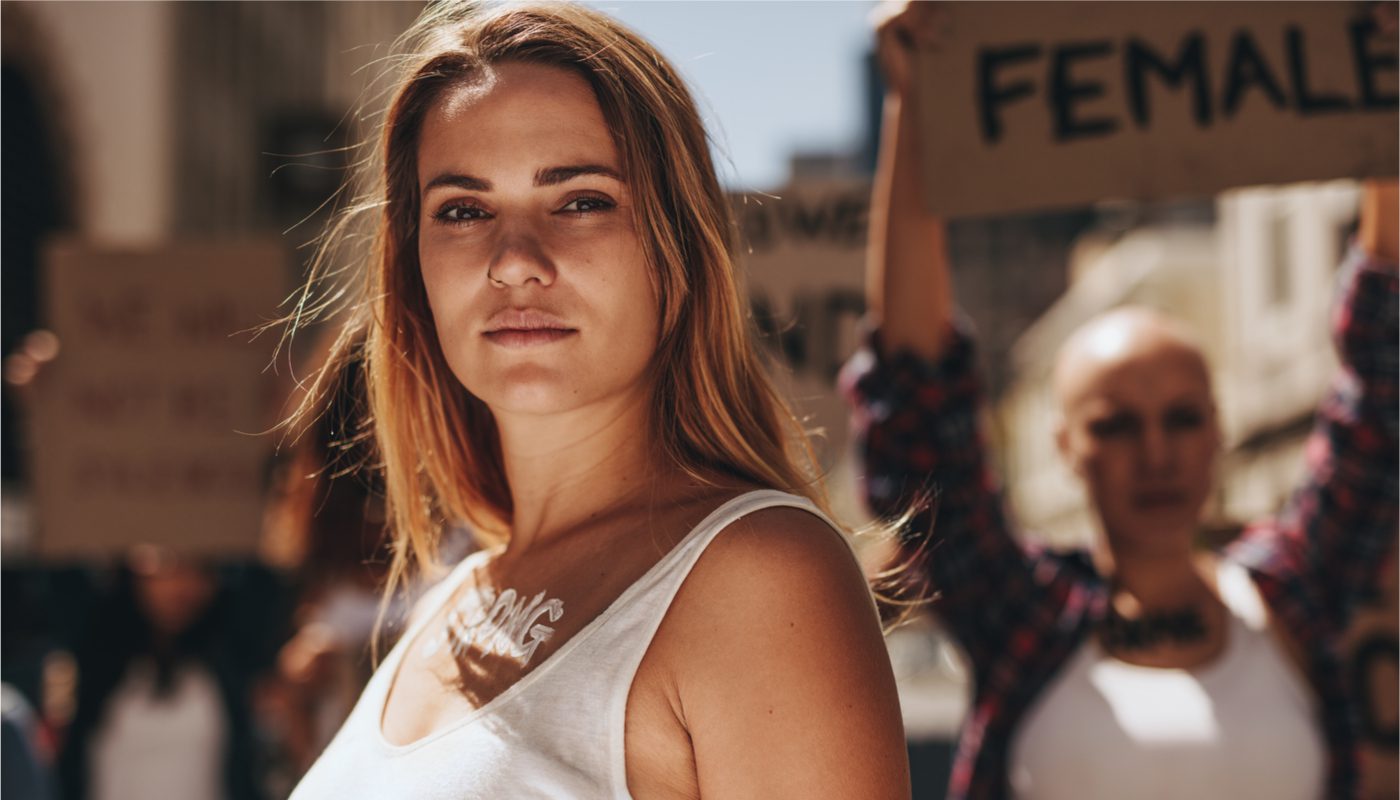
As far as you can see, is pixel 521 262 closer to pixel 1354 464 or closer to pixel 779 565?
pixel 779 565

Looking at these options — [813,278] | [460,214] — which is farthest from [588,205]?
[813,278]

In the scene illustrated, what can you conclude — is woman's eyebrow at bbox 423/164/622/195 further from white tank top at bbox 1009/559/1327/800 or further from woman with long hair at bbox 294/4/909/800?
white tank top at bbox 1009/559/1327/800

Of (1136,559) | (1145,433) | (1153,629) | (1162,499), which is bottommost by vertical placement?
(1153,629)

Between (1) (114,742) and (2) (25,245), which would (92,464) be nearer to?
(1) (114,742)

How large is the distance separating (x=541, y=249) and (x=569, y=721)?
1.47ft

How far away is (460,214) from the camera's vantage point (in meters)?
1.42

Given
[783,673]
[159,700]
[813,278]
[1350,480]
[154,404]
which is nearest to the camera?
[783,673]

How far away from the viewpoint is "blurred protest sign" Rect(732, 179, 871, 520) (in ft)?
12.0

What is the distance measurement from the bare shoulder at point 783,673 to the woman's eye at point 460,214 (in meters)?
0.45

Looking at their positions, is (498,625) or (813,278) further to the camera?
(813,278)

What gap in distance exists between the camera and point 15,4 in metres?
11.8

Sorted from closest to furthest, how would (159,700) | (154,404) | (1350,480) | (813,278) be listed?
(1350,480) < (813,278) < (154,404) < (159,700)

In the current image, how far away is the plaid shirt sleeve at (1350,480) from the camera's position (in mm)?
2275

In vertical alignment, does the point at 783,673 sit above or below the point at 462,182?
below
